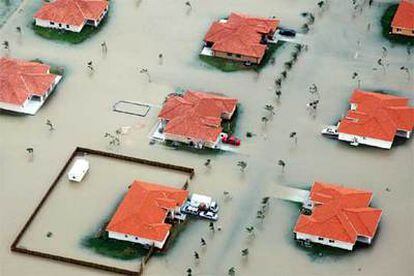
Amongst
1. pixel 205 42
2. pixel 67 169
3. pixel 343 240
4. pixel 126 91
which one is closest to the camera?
pixel 343 240

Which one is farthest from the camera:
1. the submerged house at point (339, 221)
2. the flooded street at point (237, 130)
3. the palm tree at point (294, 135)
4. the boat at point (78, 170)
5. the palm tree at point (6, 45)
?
the palm tree at point (6, 45)

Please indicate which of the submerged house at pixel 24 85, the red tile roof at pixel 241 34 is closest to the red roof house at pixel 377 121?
the red tile roof at pixel 241 34

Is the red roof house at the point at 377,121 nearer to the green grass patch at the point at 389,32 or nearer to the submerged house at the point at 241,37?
the green grass patch at the point at 389,32

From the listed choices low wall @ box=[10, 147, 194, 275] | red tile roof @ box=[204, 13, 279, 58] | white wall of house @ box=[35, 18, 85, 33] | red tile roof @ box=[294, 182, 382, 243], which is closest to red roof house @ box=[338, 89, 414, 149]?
red tile roof @ box=[294, 182, 382, 243]

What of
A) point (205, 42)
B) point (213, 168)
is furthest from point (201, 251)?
point (205, 42)

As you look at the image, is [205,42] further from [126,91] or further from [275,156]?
[275,156]

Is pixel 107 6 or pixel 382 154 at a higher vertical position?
pixel 107 6

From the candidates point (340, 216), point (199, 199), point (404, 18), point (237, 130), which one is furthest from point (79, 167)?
point (404, 18)

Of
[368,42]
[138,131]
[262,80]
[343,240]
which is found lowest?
[343,240]
